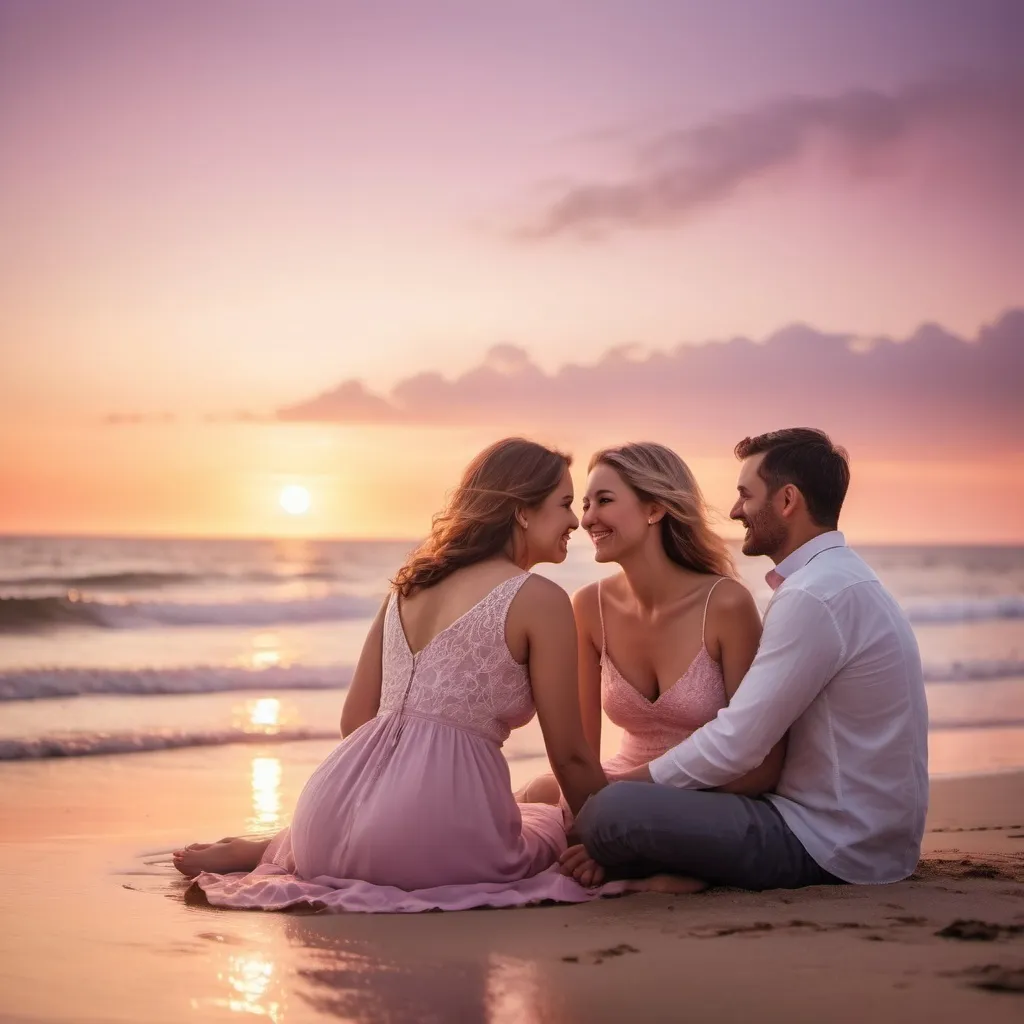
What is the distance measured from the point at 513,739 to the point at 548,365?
14.5 metres

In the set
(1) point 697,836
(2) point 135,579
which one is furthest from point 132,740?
(2) point 135,579

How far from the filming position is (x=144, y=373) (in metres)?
24.2

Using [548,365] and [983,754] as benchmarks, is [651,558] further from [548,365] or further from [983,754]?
[548,365]

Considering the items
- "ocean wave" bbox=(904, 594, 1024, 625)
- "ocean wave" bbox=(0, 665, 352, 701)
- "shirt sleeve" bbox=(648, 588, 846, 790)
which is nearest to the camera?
"shirt sleeve" bbox=(648, 588, 846, 790)

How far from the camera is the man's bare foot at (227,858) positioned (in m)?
4.84

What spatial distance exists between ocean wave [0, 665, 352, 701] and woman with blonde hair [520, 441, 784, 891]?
25.7ft

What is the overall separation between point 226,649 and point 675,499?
12.6m

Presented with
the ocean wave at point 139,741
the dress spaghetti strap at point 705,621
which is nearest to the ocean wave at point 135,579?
the ocean wave at point 139,741

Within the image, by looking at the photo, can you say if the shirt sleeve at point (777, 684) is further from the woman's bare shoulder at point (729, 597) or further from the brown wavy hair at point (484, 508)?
the brown wavy hair at point (484, 508)

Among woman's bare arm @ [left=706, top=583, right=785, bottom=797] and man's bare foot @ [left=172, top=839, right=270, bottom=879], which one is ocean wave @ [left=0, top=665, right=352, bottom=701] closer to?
man's bare foot @ [left=172, top=839, right=270, bottom=879]

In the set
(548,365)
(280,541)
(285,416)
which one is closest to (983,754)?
(548,365)

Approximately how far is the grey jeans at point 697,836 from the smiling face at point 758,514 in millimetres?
861

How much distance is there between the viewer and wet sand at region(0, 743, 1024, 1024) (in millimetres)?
3094

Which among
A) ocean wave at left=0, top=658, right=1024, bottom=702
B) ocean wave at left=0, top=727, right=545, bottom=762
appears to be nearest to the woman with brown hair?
ocean wave at left=0, top=727, right=545, bottom=762
